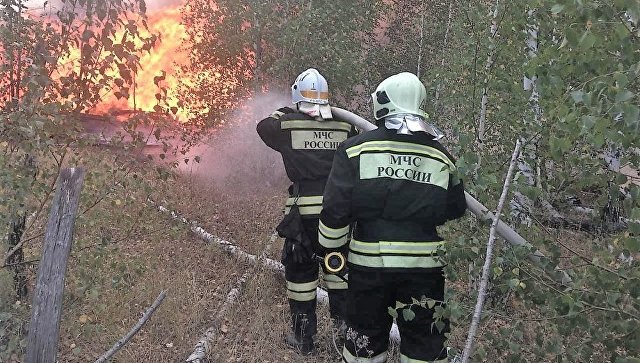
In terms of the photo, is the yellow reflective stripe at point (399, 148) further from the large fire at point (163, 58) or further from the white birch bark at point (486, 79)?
the large fire at point (163, 58)

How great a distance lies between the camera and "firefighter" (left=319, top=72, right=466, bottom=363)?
129 inches

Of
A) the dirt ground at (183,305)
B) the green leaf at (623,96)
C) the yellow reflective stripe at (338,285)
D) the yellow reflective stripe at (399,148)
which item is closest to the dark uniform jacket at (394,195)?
the yellow reflective stripe at (399,148)

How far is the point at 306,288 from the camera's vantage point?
4895 millimetres

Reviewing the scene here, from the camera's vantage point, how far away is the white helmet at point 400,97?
3.37 m

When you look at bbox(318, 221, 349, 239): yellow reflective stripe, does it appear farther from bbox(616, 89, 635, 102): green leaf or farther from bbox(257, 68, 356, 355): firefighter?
bbox(616, 89, 635, 102): green leaf

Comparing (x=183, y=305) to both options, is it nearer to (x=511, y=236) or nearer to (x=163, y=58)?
(x=511, y=236)

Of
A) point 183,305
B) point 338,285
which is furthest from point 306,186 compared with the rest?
point 183,305

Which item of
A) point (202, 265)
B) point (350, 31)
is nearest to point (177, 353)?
point (202, 265)

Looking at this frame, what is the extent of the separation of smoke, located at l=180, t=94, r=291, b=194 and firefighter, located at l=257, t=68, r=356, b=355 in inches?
236

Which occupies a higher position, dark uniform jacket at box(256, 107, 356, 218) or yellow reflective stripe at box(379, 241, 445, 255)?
dark uniform jacket at box(256, 107, 356, 218)

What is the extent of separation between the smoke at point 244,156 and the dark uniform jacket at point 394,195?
756 centimetres

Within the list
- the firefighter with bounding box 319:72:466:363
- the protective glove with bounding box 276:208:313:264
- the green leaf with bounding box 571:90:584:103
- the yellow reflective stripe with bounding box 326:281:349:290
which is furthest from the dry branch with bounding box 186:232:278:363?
the green leaf with bounding box 571:90:584:103

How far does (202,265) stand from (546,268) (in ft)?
16.2

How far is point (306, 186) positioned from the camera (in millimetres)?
4902
